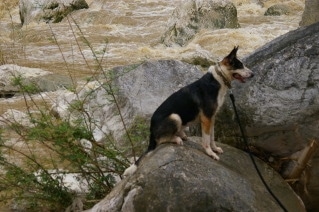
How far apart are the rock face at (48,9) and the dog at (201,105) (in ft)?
53.8

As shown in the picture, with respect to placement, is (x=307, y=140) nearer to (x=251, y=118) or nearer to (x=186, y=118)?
(x=251, y=118)

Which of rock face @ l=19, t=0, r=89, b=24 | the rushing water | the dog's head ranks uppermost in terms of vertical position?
the dog's head

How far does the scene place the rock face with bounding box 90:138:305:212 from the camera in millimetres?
4164

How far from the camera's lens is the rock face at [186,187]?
4164 millimetres

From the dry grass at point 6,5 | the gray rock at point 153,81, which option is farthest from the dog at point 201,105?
the dry grass at point 6,5

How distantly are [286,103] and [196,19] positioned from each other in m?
11.1

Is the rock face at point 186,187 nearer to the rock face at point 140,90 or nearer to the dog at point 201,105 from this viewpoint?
the dog at point 201,105

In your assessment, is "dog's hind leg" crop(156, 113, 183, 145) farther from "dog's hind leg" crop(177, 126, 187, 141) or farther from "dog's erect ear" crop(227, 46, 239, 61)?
"dog's erect ear" crop(227, 46, 239, 61)

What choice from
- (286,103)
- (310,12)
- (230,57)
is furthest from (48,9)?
(230,57)

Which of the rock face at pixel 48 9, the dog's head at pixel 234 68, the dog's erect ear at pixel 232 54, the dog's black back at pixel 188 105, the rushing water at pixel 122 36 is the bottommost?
the rock face at pixel 48 9

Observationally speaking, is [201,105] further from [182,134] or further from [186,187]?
[186,187]

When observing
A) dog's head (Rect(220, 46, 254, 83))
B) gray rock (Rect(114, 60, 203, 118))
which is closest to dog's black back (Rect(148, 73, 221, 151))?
dog's head (Rect(220, 46, 254, 83))

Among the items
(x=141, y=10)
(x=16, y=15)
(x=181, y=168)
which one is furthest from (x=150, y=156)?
(x=16, y=15)

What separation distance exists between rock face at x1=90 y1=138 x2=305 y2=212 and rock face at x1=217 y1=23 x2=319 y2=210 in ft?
2.09
